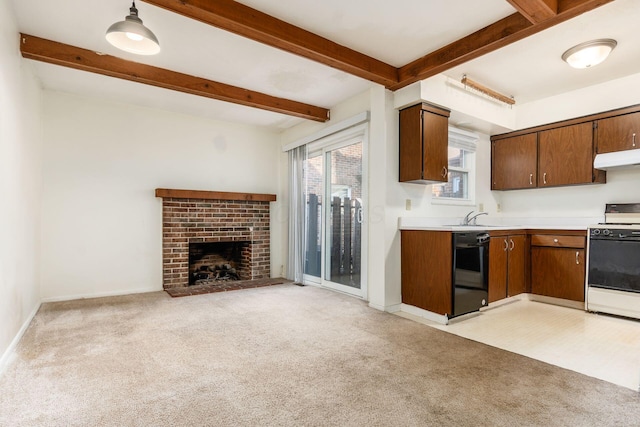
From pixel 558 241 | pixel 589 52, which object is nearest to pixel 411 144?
pixel 589 52

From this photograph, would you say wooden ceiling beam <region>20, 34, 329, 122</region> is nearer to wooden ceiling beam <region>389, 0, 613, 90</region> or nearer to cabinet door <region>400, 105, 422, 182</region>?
cabinet door <region>400, 105, 422, 182</region>

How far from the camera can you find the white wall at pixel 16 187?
2326mm

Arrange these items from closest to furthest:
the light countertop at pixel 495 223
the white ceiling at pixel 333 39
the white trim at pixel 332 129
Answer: the white ceiling at pixel 333 39 → the light countertop at pixel 495 223 → the white trim at pixel 332 129

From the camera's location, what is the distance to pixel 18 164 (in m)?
2.77

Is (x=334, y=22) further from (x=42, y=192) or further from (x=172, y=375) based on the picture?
(x=42, y=192)

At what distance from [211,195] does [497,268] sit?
12.4 feet

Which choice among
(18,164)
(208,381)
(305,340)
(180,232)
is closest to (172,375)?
(208,381)

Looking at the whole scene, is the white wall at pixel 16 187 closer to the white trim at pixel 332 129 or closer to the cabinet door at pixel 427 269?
the white trim at pixel 332 129

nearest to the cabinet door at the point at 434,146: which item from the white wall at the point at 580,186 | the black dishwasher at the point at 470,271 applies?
the black dishwasher at the point at 470,271

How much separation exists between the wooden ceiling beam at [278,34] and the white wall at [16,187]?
1.35 meters

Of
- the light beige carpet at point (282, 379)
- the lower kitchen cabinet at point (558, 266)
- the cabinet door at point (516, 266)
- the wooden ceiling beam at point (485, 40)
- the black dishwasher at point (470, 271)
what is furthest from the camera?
the cabinet door at point (516, 266)

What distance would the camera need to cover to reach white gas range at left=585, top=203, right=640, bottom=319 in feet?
10.6

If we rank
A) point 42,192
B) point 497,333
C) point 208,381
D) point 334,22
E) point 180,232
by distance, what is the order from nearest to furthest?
point 208,381
point 334,22
point 497,333
point 42,192
point 180,232

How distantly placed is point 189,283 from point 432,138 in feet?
12.6
